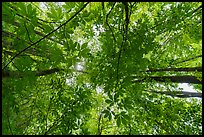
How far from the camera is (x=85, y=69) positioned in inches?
84.8

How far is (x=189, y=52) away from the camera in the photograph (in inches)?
133

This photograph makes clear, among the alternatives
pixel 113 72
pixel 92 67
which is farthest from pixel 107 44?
pixel 92 67

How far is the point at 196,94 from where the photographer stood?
3195 mm

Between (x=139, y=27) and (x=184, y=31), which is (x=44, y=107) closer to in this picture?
(x=139, y=27)

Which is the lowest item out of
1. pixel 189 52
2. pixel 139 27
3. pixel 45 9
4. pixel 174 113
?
pixel 174 113

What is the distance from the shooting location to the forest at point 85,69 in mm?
1344

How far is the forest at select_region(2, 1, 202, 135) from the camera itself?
52.9 inches

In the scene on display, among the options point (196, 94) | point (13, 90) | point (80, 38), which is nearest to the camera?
point (13, 90)

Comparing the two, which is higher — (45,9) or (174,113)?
(45,9)

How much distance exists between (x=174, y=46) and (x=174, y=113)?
129 cm

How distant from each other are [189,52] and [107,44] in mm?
2116

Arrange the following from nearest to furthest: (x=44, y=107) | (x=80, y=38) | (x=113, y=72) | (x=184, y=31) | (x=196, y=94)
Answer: (x=113, y=72) → (x=44, y=107) → (x=184, y=31) → (x=196, y=94) → (x=80, y=38)

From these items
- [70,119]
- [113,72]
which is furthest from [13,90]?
[113,72]

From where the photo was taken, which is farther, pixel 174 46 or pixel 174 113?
pixel 174 46
